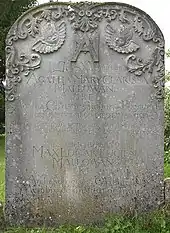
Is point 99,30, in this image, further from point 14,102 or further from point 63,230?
point 63,230

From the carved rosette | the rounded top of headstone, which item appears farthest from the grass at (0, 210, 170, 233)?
the rounded top of headstone

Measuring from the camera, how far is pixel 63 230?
6.43 m

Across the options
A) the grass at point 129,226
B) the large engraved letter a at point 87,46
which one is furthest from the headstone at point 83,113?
the grass at point 129,226

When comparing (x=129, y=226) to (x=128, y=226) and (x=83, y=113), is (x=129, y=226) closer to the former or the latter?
(x=128, y=226)

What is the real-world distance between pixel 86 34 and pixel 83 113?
3.47ft

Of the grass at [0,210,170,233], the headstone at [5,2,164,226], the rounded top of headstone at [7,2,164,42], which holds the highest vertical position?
the rounded top of headstone at [7,2,164,42]

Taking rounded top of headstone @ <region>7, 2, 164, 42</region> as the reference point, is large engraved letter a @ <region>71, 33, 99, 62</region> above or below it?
below

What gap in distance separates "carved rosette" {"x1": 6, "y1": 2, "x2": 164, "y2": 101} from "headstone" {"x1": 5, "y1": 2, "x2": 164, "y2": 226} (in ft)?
0.04

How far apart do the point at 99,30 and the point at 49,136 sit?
1569mm

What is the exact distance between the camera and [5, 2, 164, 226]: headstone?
6.68 metres

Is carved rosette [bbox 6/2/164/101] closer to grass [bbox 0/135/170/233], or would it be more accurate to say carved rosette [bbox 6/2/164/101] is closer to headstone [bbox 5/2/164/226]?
headstone [bbox 5/2/164/226]

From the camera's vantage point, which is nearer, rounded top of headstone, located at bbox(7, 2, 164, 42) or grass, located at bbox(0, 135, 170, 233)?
grass, located at bbox(0, 135, 170, 233)

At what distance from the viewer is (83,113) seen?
6730 millimetres

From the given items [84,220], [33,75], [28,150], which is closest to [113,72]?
[33,75]
